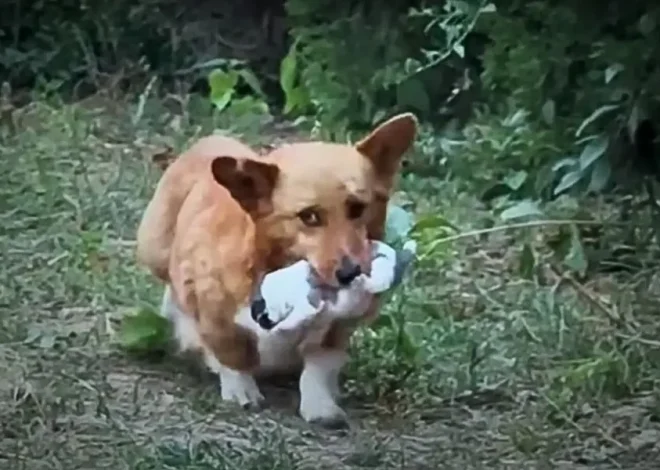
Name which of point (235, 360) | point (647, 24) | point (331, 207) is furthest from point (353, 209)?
point (647, 24)

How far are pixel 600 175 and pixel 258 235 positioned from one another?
0.80ft

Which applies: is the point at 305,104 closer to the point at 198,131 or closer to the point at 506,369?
the point at 198,131

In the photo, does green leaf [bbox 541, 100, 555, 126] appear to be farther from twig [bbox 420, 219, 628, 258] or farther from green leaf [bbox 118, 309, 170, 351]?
green leaf [bbox 118, 309, 170, 351]

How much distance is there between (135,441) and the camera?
113 centimetres

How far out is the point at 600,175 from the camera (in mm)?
1215

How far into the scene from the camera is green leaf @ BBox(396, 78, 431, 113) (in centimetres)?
119

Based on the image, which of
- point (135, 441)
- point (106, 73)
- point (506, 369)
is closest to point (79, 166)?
point (106, 73)

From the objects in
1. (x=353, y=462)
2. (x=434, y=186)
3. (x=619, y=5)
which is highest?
(x=619, y=5)

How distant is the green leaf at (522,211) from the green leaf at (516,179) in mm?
12

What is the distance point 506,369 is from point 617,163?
16 centimetres

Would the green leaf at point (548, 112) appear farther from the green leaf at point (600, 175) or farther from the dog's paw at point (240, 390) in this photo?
the dog's paw at point (240, 390)

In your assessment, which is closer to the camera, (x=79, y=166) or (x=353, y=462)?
(x=353, y=462)

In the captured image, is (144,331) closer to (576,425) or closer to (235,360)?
(235,360)

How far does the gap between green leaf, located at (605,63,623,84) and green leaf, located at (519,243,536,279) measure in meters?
0.12
